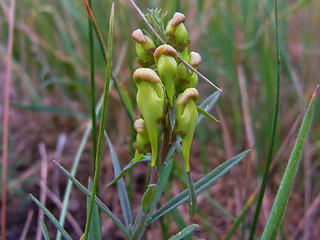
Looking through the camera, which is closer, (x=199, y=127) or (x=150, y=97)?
(x=150, y=97)

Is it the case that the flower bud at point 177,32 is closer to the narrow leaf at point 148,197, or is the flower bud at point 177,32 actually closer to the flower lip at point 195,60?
the flower lip at point 195,60

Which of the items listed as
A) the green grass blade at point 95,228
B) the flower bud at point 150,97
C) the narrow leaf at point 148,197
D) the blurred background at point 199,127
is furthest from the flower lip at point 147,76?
the blurred background at point 199,127

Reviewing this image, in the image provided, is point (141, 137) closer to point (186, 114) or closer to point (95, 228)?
point (186, 114)

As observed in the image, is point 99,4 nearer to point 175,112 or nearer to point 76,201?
point 76,201

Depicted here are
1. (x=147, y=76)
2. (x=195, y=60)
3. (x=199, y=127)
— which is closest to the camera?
(x=147, y=76)

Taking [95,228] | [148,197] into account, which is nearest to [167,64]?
[148,197]

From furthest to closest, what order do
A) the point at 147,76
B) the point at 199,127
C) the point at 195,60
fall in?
the point at 199,127 < the point at 195,60 < the point at 147,76

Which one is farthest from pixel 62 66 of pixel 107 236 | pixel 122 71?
pixel 107 236
